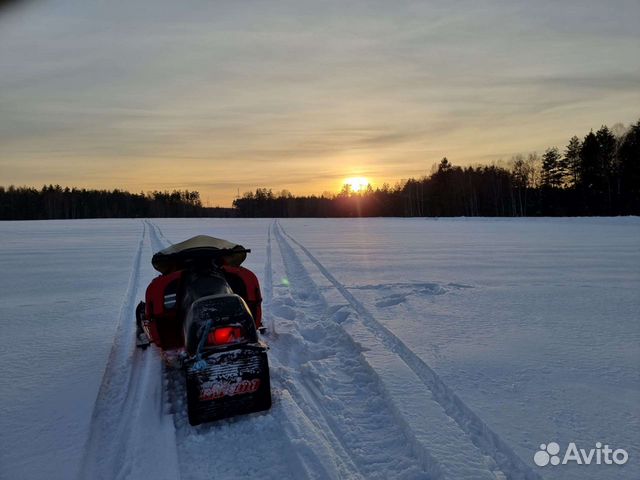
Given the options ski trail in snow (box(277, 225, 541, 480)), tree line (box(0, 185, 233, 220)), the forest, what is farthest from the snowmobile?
tree line (box(0, 185, 233, 220))

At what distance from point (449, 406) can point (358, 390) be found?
79 cm

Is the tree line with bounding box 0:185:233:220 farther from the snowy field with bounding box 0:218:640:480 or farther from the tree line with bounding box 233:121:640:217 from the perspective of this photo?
the snowy field with bounding box 0:218:640:480

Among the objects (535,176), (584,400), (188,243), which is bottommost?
(584,400)

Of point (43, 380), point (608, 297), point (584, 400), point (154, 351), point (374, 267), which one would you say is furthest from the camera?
point (374, 267)

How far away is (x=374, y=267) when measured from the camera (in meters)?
11.0

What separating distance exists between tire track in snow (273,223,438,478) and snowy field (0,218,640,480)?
2 centimetres

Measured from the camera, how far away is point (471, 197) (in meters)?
64.2

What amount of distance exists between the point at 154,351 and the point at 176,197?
390 ft

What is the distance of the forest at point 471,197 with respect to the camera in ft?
154

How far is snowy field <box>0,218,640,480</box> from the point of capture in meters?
2.77

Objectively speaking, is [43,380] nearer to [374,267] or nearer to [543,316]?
[543,316]

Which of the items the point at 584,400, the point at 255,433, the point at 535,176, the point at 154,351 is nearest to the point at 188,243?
the point at 154,351

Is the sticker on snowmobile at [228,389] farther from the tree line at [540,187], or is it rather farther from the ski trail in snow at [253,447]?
the tree line at [540,187]

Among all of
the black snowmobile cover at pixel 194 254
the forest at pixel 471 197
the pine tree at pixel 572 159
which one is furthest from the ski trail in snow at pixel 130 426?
the pine tree at pixel 572 159
